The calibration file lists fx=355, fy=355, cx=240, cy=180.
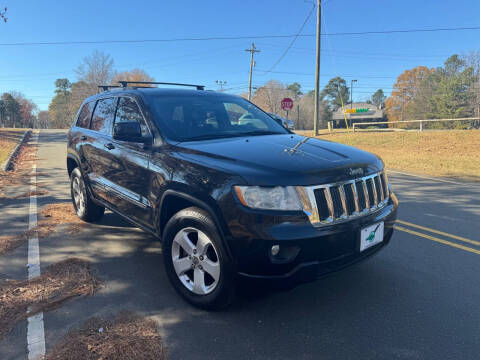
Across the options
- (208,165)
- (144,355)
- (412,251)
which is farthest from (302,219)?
(412,251)

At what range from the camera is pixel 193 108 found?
3.92 metres

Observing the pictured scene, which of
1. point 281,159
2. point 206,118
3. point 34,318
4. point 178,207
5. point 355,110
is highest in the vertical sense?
point 355,110

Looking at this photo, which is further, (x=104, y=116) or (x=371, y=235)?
(x=104, y=116)

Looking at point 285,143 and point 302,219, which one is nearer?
point 302,219

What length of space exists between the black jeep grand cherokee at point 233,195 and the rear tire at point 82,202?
116 centimetres

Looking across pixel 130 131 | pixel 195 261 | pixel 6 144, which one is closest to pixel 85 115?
pixel 130 131

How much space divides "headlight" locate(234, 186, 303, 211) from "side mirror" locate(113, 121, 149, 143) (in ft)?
4.59

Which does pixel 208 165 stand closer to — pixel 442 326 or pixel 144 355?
pixel 144 355

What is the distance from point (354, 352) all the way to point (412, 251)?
7.22 feet

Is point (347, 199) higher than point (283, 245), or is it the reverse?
point (347, 199)

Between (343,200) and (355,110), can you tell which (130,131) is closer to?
(343,200)

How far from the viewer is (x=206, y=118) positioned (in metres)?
3.84

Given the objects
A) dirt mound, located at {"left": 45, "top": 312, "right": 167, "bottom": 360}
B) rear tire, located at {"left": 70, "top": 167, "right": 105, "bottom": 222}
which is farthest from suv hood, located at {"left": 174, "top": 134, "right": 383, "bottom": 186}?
rear tire, located at {"left": 70, "top": 167, "right": 105, "bottom": 222}

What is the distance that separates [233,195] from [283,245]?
0.50 meters
